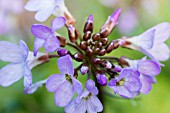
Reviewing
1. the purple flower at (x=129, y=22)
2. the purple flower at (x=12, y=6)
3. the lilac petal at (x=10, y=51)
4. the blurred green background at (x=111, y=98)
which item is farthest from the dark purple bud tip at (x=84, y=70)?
the purple flower at (x=12, y=6)

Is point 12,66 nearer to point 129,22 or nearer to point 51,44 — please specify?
point 51,44

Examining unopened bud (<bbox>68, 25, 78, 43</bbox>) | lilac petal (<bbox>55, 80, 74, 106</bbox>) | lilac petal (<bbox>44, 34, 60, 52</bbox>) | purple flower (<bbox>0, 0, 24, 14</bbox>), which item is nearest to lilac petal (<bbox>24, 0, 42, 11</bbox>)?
unopened bud (<bbox>68, 25, 78, 43</bbox>)

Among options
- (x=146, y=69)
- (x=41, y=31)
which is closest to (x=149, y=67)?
(x=146, y=69)

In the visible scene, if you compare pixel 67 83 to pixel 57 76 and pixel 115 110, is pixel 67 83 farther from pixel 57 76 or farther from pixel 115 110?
pixel 115 110

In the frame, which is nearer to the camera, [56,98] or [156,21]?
[56,98]

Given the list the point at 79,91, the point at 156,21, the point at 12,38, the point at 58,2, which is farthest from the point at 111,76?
the point at 156,21

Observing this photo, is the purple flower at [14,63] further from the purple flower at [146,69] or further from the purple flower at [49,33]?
the purple flower at [146,69]
